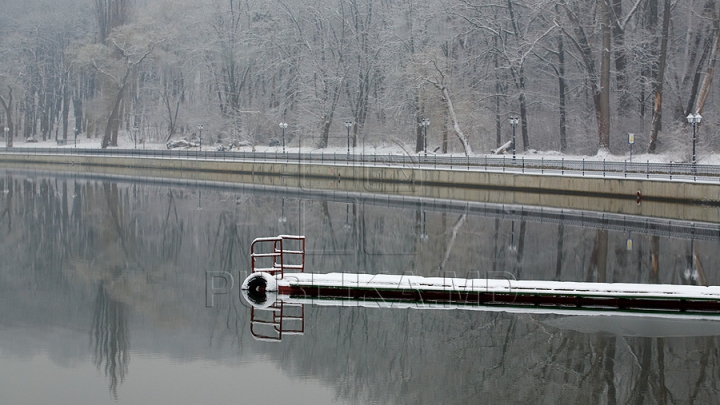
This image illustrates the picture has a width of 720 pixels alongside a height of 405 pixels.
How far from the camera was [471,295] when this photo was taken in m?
19.2

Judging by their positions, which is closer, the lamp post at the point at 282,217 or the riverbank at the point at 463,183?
the lamp post at the point at 282,217

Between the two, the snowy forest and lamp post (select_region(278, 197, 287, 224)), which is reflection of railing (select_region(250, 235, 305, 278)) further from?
the snowy forest

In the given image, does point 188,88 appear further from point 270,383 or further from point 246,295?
point 270,383

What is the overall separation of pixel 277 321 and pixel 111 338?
3.34 meters

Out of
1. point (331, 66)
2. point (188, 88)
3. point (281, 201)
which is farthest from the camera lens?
point (188, 88)

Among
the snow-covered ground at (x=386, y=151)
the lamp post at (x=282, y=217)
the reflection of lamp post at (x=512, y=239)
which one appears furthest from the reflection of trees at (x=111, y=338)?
the snow-covered ground at (x=386, y=151)

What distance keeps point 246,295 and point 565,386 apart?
8699 mm

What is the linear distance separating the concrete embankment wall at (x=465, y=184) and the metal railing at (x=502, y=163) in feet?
3.06

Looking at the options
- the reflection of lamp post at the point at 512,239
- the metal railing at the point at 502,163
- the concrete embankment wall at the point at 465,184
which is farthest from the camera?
the metal railing at the point at 502,163

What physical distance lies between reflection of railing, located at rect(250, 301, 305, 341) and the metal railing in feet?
80.8

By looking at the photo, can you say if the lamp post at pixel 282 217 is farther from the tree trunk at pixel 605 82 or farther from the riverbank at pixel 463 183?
the tree trunk at pixel 605 82

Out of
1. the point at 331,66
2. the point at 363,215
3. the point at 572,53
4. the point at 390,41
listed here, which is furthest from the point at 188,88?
the point at 363,215

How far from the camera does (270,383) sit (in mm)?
14375

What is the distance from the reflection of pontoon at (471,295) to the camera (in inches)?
726
